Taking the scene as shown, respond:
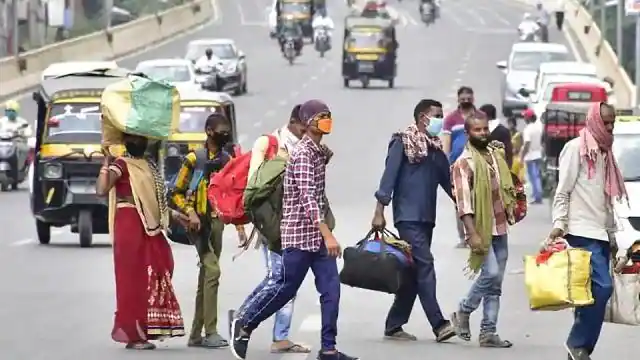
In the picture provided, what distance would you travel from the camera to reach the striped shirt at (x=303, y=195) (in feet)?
40.5

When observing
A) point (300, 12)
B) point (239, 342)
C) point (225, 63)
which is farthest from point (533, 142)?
point (300, 12)

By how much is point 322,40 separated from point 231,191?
2506 inches

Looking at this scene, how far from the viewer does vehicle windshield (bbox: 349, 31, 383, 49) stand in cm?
6238

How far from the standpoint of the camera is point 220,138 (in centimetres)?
1380

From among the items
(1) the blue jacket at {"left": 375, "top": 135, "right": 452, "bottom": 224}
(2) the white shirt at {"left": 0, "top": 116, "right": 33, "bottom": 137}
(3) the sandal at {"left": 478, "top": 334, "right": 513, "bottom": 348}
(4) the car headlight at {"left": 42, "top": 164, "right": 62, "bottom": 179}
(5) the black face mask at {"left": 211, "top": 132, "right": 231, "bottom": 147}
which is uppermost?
(5) the black face mask at {"left": 211, "top": 132, "right": 231, "bottom": 147}

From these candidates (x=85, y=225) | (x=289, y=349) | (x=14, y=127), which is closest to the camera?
(x=289, y=349)

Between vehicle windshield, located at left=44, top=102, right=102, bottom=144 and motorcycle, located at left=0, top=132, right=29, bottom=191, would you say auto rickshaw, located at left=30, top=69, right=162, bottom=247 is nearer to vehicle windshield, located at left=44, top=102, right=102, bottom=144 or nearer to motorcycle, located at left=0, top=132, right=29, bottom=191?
vehicle windshield, located at left=44, top=102, right=102, bottom=144

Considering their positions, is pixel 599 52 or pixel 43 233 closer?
pixel 43 233

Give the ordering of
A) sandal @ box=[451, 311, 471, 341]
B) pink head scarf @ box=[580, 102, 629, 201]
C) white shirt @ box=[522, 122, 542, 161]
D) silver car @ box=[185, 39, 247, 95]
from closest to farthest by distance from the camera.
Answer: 1. pink head scarf @ box=[580, 102, 629, 201]
2. sandal @ box=[451, 311, 471, 341]
3. white shirt @ box=[522, 122, 542, 161]
4. silver car @ box=[185, 39, 247, 95]

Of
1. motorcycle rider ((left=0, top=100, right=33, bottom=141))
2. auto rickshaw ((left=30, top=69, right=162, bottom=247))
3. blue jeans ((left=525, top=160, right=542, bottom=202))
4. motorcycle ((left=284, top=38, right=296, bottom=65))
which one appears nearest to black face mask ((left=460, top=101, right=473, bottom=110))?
auto rickshaw ((left=30, top=69, right=162, bottom=247))

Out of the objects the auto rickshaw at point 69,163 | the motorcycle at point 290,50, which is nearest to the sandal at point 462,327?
the auto rickshaw at point 69,163

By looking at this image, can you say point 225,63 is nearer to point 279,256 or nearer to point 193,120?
point 193,120

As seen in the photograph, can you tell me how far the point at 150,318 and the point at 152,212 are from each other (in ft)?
2.39

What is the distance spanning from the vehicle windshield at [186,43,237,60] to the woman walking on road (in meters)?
44.1
